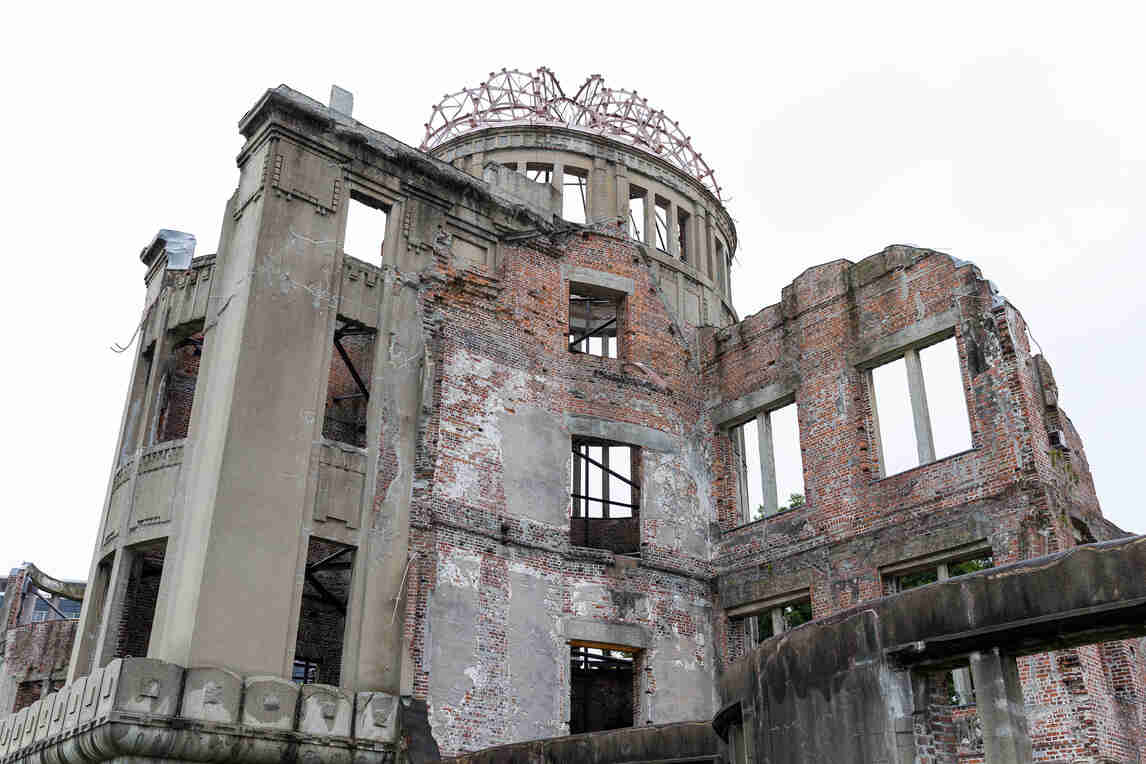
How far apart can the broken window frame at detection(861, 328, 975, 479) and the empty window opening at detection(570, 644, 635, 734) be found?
303 inches

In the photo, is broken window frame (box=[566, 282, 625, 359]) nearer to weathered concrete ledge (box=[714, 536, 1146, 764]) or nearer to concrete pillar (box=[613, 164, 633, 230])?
concrete pillar (box=[613, 164, 633, 230])

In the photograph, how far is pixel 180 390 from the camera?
58.9 ft

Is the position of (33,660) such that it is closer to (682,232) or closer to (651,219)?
(651,219)

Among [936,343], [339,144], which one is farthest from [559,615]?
[339,144]

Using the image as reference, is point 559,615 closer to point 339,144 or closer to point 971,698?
point 971,698

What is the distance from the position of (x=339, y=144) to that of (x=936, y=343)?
9.91 metres

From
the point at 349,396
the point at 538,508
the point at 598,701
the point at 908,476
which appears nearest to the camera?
the point at 908,476

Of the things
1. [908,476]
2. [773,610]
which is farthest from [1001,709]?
[773,610]

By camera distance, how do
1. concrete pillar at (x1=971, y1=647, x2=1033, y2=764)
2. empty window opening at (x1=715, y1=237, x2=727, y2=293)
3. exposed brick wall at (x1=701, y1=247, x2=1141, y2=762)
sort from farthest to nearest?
1. empty window opening at (x1=715, y1=237, x2=727, y2=293)
2. exposed brick wall at (x1=701, y1=247, x2=1141, y2=762)
3. concrete pillar at (x1=971, y1=647, x2=1033, y2=764)

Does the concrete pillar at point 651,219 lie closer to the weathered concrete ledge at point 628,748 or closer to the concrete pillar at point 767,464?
the concrete pillar at point 767,464

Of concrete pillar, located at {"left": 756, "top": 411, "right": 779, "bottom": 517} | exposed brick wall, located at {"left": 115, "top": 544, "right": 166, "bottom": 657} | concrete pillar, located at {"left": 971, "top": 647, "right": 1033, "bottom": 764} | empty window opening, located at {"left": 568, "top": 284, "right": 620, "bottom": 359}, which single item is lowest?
concrete pillar, located at {"left": 971, "top": 647, "right": 1033, "bottom": 764}

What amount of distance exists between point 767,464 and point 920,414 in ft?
9.59

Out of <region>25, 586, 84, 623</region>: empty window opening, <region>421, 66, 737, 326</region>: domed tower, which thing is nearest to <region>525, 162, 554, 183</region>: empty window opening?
<region>421, 66, 737, 326</region>: domed tower

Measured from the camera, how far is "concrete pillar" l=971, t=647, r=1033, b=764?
6301 mm
